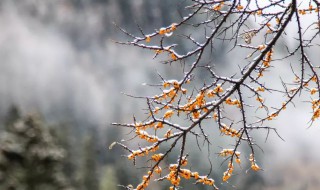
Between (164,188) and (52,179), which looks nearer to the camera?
(52,179)

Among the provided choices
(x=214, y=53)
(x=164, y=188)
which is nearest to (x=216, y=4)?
(x=214, y=53)

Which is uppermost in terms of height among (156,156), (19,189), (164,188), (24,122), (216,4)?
(164,188)

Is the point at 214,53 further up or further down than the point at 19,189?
further down

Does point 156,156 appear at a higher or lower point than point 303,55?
lower

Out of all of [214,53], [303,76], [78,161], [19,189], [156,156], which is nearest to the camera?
[156,156]

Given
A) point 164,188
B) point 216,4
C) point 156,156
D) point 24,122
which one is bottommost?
point 156,156

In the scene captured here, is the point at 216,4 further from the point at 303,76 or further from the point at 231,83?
the point at 303,76

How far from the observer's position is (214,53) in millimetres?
6133

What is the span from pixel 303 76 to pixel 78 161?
5160 cm

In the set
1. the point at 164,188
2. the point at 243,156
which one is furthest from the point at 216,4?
the point at 164,188

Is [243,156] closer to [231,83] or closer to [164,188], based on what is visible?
[231,83]

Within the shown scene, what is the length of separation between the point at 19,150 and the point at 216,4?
12.0 meters

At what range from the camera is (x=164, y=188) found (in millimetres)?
44344

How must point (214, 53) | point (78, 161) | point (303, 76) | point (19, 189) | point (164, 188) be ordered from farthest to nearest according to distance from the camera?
point (78, 161) → point (164, 188) → point (19, 189) → point (303, 76) → point (214, 53)
